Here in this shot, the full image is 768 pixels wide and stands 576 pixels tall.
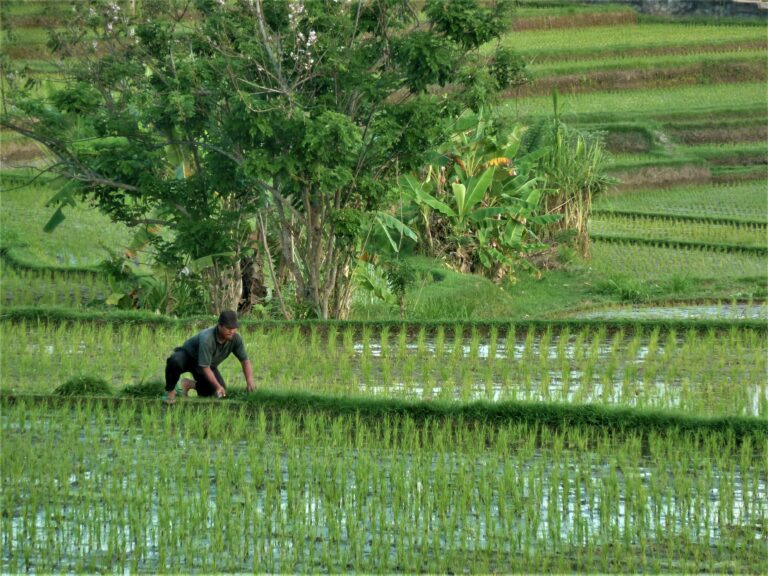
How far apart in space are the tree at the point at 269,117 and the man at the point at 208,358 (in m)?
2.12

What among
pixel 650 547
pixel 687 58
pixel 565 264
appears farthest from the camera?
pixel 687 58

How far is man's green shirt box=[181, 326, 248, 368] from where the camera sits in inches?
261

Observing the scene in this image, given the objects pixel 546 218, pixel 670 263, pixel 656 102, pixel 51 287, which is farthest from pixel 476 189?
pixel 656 102

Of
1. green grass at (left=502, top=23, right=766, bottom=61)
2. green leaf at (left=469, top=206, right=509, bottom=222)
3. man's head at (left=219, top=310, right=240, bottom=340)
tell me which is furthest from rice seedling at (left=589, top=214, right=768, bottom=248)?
man's head at (left=219, top=310, right=240, bottom=340)

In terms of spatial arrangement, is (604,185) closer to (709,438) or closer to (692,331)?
(692,331)

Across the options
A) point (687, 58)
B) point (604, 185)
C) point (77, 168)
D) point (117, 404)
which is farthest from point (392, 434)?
point (687, 58)

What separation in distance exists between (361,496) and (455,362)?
2.80m

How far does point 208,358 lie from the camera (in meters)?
6.68

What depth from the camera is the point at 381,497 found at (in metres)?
5.51

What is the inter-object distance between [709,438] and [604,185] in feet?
24.5

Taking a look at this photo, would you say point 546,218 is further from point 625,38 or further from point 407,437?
point 625,38

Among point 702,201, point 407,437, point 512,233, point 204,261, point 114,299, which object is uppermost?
point 702,201

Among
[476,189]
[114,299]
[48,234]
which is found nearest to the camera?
Answer: [114,299]

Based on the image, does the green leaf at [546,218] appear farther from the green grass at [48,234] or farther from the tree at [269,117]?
the green grass at [48,234]
